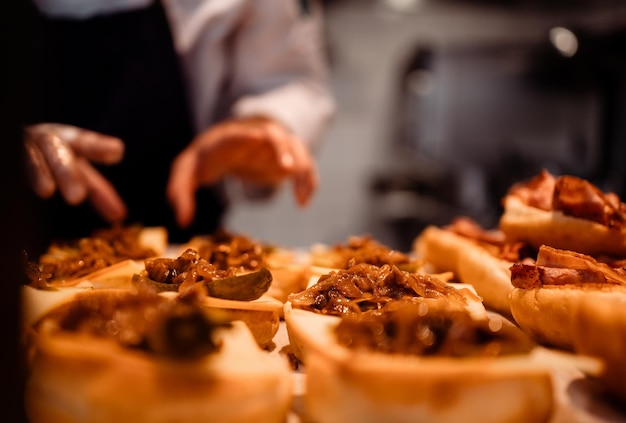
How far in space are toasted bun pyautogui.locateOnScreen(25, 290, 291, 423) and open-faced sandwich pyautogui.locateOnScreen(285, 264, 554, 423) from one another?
91mm

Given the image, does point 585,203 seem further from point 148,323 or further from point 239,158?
point 239,158

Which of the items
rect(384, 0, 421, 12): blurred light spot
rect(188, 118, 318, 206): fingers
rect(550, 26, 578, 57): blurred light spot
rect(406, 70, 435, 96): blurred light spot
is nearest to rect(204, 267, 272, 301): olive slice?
rect(188, 118, 318, 206): fingers

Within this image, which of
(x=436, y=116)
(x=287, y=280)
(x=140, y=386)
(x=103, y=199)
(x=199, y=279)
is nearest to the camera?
(x=140, y=386)

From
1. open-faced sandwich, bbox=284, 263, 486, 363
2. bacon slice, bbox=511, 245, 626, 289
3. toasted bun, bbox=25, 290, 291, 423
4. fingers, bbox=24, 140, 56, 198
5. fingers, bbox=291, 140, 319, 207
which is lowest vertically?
fingers, bbox=291, 140, 319, 207

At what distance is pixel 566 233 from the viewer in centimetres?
148

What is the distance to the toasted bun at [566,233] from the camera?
1445mm

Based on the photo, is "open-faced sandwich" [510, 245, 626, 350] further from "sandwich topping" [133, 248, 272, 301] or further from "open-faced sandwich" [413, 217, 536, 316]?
"sandwich topping" [133, 248, 272, 301]

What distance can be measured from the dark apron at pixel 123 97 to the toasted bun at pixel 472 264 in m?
1.60

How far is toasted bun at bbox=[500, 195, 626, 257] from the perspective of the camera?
1445mm

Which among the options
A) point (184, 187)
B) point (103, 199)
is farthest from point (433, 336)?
point (184, 187)

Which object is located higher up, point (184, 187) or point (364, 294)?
point (364, 294)

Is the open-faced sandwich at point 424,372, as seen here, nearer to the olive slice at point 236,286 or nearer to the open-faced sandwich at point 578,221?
the olive slice at point 236,286

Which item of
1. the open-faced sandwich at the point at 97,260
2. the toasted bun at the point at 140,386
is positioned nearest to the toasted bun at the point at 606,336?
the toasted bun at the point at 140,386

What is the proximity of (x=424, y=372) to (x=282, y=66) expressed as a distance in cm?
289
